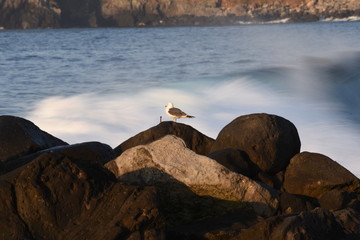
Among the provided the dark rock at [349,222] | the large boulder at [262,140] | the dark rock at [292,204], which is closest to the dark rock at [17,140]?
the large boulder at [262,140]

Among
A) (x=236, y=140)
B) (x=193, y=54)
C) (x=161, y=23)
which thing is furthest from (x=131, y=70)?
(x=161, y=23)

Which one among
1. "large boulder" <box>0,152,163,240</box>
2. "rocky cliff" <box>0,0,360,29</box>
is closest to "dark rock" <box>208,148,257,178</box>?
"large boulder" <box>0,152,163,240</box>

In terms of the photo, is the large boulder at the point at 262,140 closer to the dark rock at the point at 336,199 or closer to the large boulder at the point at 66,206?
the dark rock at the point at 336,199

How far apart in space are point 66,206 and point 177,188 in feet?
2.93

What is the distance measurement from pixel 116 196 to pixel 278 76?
15716 millimetres

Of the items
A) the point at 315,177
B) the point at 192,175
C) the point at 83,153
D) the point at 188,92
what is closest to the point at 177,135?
the point at 83,153

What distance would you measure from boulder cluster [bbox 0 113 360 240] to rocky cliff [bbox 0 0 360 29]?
7098cm

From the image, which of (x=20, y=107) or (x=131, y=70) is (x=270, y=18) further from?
(x=20, y=107)

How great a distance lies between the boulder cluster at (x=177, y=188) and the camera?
3752mm

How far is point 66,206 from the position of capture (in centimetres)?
379

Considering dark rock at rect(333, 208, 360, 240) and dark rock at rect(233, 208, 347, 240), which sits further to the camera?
dark rock at rect(333, 208, 360, 240)

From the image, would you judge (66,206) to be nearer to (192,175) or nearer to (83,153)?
(192,175)

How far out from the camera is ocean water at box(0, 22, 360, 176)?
36.1ft

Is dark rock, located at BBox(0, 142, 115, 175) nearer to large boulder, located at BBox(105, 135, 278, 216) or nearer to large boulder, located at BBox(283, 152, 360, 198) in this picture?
large boulder, located at BBox(105, 135, 278, 216)
